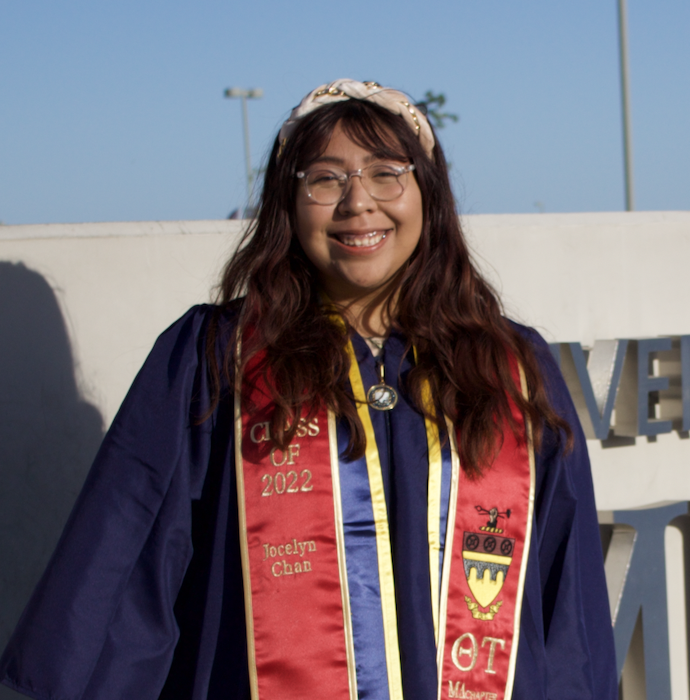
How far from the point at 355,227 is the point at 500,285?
5.68 ft

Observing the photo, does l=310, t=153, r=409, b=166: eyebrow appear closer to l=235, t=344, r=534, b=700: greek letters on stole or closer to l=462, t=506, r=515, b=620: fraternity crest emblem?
l=235, t=344, r=534, b=700: greek letters on stole

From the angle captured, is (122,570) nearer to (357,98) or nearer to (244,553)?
(244,553)

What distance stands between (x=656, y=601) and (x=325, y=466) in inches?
87.0

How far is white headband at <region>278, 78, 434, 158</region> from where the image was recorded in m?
1.76

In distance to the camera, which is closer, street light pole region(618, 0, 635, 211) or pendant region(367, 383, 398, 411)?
Result: pendant region(367, 383, 398, 411)

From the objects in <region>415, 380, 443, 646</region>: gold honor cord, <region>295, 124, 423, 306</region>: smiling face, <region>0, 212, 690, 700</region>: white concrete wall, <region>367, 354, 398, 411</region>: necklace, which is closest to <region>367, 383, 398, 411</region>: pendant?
<region>367, 354, 398, 411</region>: necklace

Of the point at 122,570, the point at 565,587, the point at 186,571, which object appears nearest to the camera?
the point at 122,570

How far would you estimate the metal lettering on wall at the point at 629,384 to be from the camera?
3.26 metres

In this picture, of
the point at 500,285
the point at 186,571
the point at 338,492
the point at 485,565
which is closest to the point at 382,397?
the point at 338,492

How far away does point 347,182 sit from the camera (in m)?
1.67

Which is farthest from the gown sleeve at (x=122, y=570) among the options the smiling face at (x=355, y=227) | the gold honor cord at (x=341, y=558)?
the smiling face at (x=355, y=227)

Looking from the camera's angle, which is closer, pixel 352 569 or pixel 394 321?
pixel 352 569

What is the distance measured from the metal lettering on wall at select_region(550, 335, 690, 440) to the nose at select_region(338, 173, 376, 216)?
1.75 meters

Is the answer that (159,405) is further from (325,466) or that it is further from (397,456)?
(397,456)
